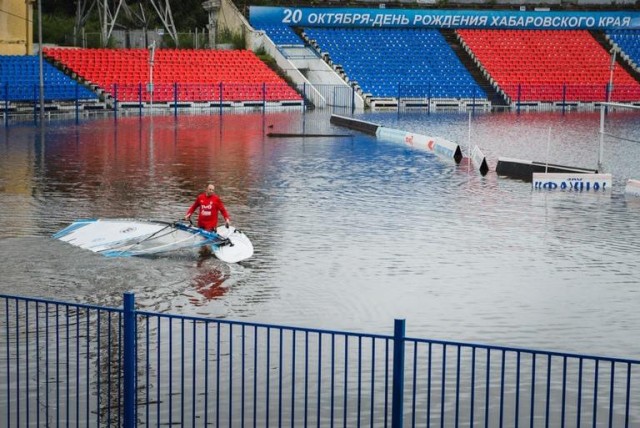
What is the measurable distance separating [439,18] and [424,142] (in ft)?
107

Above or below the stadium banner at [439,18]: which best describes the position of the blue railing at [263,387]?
below

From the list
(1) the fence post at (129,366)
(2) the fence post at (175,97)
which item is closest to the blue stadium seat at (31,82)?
(2) the fence post at (175,97)

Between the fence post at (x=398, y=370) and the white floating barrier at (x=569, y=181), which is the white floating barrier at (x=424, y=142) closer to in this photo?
the white floating barrier at (x=569, y=181)

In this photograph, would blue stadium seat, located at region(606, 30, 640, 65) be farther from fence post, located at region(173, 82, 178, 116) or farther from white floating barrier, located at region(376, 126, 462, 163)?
white floating barrier, located at region(376, 126, 462, 163)

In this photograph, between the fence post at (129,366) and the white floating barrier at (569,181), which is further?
the white floating barrier at (569,181)

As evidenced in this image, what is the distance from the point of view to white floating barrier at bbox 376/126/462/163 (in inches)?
1508

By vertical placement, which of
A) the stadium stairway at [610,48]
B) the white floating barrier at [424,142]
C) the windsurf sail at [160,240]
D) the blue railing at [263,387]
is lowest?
the blue railing at [263,387]

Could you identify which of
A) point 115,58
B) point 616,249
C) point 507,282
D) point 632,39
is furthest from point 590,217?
point 632,39

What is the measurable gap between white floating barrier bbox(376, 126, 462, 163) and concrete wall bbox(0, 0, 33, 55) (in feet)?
70.8

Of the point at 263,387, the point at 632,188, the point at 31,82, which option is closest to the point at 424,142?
the point at 632,188

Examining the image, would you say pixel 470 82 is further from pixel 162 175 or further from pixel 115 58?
pixel 162 175

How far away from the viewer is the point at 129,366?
1073 cm

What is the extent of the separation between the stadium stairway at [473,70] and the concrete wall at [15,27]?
2568 centimetres

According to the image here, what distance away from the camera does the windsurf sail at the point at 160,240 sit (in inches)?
818
